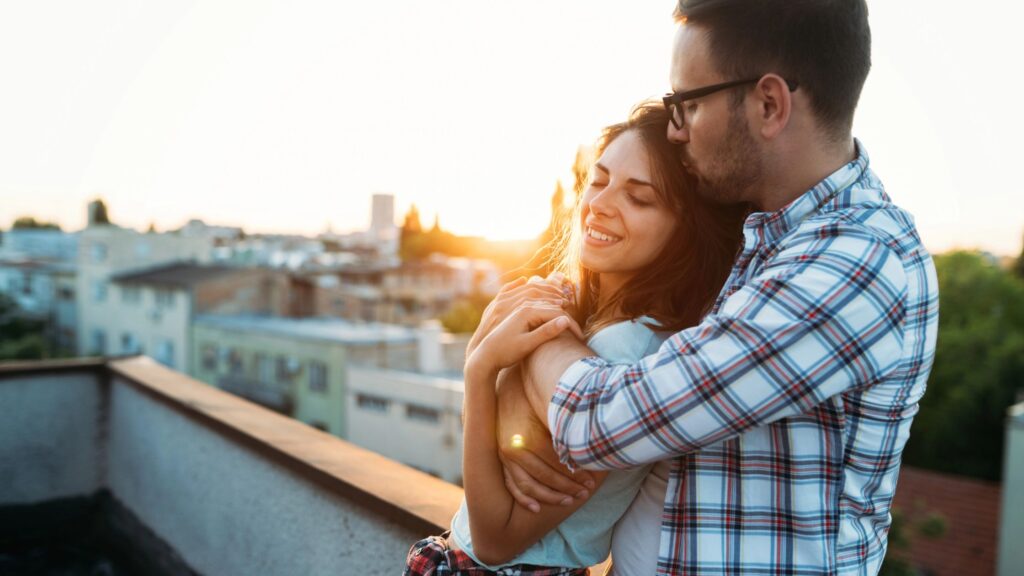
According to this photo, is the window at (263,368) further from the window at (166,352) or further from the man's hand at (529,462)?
the man's hand at (529,462)

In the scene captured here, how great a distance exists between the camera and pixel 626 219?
1387 millimetres

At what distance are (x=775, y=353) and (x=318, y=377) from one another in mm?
22469

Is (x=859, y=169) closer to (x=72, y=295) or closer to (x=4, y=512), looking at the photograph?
(x=4, y=512)

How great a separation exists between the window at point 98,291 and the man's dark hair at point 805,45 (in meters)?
35.5

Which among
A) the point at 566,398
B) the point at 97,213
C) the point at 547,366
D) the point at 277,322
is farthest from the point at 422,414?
the point at 97,213

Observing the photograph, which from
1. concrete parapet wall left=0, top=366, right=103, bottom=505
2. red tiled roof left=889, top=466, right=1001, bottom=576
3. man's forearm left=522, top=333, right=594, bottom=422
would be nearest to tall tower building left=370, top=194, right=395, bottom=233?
red tiled roof left=889, top=466, right=1001, bottom=576

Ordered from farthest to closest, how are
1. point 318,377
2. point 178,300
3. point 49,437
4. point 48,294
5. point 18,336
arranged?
point 48,294 → point 18,336 → point 178,300 → point 318,377 → point 49,437

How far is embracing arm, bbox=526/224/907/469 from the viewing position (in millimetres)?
924

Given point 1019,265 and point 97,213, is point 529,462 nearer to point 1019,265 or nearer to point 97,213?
point 1019,265

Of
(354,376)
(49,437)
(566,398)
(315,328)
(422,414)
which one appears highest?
(566,398)

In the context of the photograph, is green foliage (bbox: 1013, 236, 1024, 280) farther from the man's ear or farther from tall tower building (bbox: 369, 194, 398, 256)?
the man's ear

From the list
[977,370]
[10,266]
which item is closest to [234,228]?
[10,266]

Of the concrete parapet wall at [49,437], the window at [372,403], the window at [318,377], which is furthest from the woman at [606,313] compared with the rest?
the window at [318,377]

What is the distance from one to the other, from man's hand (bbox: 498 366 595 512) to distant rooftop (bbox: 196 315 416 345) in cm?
2086
